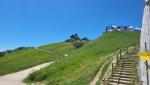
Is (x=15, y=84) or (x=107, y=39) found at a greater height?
(x=107, y=39)

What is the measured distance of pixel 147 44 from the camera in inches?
1191

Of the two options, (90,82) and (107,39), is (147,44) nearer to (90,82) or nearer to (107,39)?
(90,82)

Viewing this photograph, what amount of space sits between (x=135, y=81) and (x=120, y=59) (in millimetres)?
6860

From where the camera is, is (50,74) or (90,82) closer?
(90,82)

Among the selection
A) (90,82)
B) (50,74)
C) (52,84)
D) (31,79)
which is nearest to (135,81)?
(90,82)

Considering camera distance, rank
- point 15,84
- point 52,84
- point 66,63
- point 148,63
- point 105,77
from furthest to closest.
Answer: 1. point 66,63
2. point 15,84
3. point 52,84
4. point 105,77
5. point 148,63

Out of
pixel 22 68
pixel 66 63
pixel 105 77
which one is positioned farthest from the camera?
pixel 22 68

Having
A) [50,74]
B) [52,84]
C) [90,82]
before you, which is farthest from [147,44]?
[50,74]

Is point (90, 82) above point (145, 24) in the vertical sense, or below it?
below

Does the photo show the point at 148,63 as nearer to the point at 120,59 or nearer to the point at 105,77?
the point at 105,77

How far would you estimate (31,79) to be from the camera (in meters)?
50.6

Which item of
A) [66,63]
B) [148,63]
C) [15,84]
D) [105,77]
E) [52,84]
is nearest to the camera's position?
[148,63]

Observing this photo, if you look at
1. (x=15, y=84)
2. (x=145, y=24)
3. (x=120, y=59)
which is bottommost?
(x=15, y=84)

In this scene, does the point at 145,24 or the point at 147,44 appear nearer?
the point at 147,44
